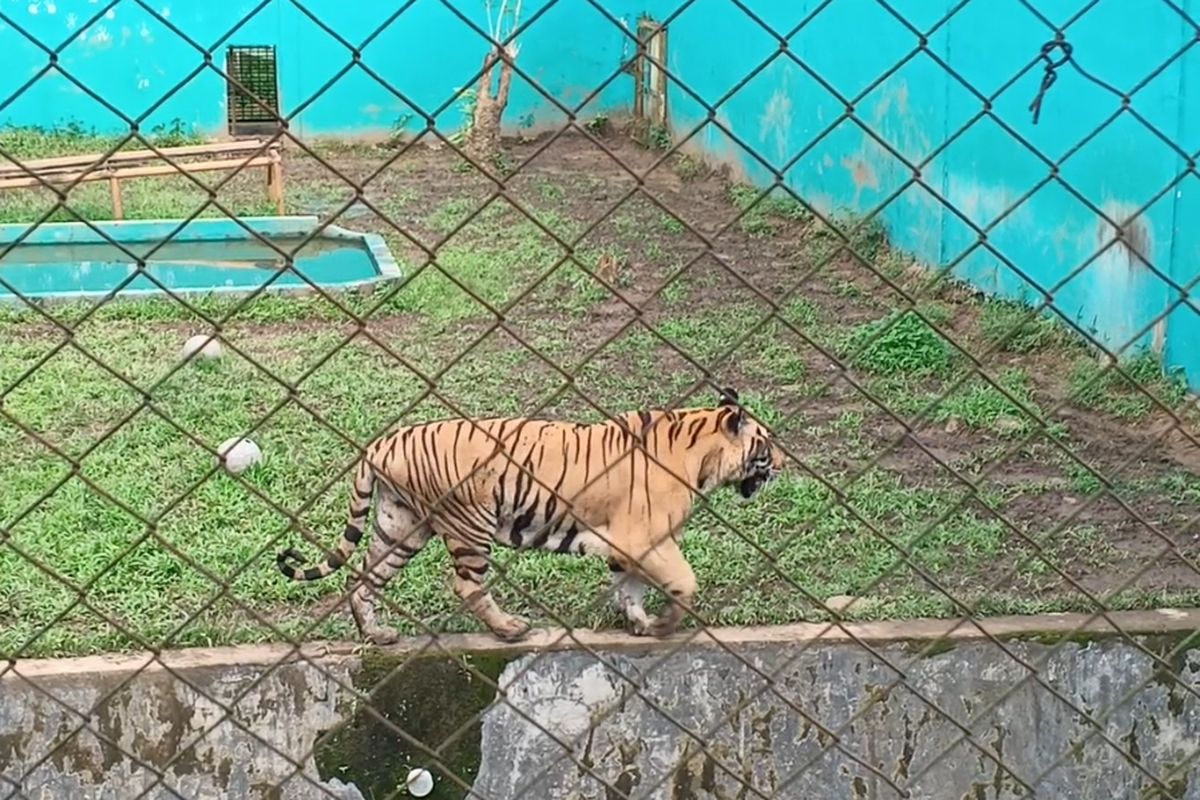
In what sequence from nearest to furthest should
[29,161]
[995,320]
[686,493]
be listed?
[686,493] < [995,320] < [29,161]

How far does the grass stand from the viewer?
3475 millimetres

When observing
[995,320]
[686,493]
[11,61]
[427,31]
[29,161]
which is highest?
[427,31]

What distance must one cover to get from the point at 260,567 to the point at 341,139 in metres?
10.6

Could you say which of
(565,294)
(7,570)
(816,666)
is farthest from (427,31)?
(816,666)

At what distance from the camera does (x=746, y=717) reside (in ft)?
9.93

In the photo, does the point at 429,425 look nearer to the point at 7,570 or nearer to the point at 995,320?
the point at 7,570

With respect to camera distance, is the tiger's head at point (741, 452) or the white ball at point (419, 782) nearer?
the white ball at point (419, 782)

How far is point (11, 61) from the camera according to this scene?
13727 mm

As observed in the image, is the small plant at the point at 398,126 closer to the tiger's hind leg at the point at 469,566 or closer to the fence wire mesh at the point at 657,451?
the fence wire mesh at the point at 657,451

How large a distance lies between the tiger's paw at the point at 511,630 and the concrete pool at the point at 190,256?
5.67 m

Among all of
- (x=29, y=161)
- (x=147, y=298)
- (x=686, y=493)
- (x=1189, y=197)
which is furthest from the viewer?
(x=29, y=161)

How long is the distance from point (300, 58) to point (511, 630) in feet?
37.9

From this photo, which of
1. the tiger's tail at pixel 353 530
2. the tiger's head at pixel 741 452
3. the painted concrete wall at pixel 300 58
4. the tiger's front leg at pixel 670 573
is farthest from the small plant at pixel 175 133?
the tiger's front leg at pixel 670 573

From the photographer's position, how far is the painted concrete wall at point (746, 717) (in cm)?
298
